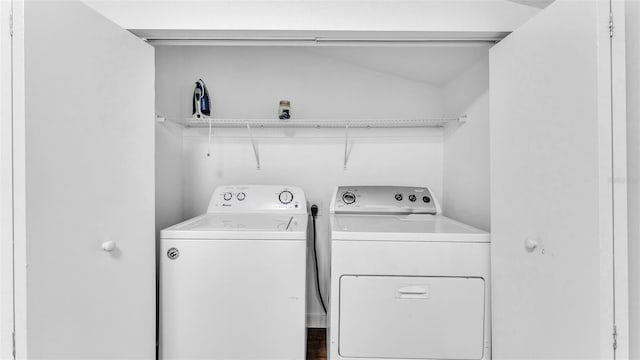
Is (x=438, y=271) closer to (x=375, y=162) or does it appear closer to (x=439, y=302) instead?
(x=439, y=302)

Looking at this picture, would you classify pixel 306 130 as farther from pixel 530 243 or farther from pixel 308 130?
pixel 530 243

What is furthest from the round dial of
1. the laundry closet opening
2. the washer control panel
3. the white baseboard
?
the white baseboard

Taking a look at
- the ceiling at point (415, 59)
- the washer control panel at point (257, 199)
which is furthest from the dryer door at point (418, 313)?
the ceiling at point (415, 59)

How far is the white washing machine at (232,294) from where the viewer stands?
4.82 ft

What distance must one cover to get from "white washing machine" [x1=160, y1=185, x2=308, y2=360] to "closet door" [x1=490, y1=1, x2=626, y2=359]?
0.99 m

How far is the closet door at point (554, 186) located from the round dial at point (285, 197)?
4.40ft

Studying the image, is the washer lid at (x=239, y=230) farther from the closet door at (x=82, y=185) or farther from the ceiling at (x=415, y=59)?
the ceiling at (x=415, y=59)

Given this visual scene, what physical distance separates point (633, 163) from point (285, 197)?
1.80 m

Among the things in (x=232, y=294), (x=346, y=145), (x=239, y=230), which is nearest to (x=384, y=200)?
(x=346, y=145)

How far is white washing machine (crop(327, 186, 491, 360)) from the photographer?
1412mm

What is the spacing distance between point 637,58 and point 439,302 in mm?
1193

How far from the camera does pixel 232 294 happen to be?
147 cm

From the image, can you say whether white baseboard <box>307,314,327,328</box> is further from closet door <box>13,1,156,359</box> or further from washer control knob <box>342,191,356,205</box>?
closet door <box>13,1,156,359</box>

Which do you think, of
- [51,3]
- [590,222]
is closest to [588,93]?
[590,222]
